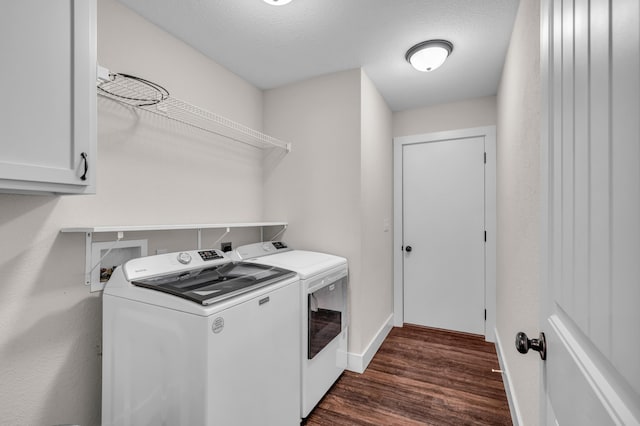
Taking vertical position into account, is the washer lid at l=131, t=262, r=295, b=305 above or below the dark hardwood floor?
above

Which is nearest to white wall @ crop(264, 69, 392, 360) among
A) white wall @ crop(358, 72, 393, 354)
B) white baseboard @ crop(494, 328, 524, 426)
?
white wall @ crop(358, 72, 393, 354)

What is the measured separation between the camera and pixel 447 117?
3.11 metres

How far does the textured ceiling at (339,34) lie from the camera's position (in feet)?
5.42

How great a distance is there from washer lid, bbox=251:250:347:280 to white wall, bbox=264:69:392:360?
0.16 meters

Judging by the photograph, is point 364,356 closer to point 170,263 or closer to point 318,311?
point 318,311

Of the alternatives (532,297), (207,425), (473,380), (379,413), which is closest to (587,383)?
(532,297)

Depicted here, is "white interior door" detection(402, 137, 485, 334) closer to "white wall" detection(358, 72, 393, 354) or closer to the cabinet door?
"white wall" detection(358, 72, 393, 354)

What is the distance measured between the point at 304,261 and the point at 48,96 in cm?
151

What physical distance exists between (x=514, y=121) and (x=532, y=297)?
1.08m

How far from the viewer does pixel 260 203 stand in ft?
8.96

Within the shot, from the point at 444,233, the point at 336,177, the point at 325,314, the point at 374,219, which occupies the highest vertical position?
the point at 336,177

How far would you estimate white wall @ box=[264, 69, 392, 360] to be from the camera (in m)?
2.34

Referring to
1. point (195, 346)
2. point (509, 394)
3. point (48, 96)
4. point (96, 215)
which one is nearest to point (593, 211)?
point (195, 346)

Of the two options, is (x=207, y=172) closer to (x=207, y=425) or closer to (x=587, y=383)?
(x=207, y=425)
